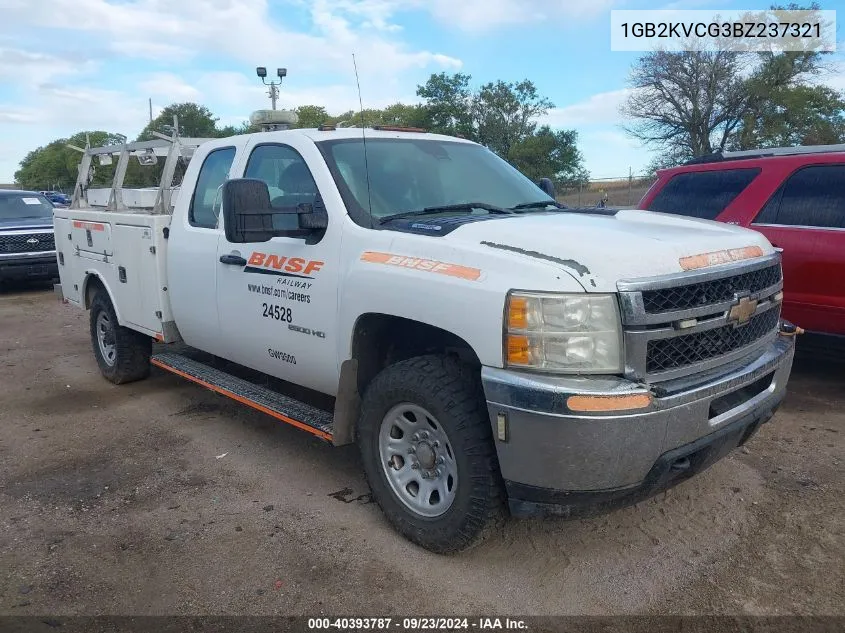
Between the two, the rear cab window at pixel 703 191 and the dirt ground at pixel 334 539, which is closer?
the dirt ground at pixel 334 539

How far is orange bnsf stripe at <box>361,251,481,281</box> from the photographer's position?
2.92 m

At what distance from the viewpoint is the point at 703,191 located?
19.9ft

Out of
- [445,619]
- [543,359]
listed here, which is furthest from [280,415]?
[543,359]

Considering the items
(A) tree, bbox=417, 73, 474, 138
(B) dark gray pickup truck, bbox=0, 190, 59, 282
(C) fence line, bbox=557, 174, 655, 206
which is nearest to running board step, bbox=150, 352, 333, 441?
(B) dark gray pickup truck, bbox=0, 190, 59, 282

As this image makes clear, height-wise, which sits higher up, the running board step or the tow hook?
the tow hook

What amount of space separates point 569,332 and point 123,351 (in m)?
4.62

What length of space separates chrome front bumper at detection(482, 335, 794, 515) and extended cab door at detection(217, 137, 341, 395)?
1223mm

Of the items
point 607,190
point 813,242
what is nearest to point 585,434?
point 813,242

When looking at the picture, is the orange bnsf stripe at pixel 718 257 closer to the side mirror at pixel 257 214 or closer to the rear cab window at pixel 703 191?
the side mirror at pixel 257 214

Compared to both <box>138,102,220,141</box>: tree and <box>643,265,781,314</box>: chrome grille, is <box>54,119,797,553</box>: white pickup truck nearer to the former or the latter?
<box>643,265,781,314</box>: chrome grille

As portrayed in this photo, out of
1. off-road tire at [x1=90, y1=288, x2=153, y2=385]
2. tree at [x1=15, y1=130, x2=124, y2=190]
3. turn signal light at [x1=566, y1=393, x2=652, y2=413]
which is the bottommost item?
off-road tire at [x1=90, y1=288, x2=153, y2=385]

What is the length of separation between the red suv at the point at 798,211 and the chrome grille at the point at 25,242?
36.4 feet

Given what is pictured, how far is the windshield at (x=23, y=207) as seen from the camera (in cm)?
1319

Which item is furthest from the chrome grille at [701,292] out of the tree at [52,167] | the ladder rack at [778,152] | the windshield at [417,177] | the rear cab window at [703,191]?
the tree at [52,167]
